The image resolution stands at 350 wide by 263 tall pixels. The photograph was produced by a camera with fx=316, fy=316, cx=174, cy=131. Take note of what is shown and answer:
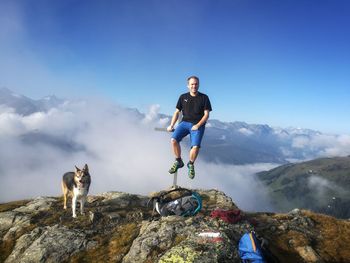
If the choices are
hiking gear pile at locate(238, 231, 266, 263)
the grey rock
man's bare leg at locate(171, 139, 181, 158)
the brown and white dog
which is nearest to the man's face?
man's bare leg at locate(171, 139, 181, 158)

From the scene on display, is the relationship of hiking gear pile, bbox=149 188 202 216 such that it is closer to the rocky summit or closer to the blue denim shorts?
the rocky summit

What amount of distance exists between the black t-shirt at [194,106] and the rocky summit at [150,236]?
531 cm

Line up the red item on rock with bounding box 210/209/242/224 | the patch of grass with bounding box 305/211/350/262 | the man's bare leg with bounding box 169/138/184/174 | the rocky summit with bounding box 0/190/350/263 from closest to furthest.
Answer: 1. the rocky summit with bounding box 0/190/350/263
2. the patch of grass with bounding box 305/211/350/262
3. the red item on rock with bounding box 210/209/242/224
4. the man's bare leg with bounding box 169/138/184/174

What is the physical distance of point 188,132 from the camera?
60.0 ft

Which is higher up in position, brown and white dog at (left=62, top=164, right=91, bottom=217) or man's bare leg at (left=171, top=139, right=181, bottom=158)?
man's bare leg at (left=171, top=139, right=181, bottom=158)

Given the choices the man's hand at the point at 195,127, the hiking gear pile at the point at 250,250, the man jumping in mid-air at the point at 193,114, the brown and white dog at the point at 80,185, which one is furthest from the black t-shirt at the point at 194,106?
the hiking gear pile at the point at 250,250

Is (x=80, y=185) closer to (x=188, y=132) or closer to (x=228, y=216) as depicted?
(x=188, y=132)

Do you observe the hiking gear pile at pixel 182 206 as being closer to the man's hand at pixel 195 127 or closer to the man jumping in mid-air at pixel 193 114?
the man jumping in mid-air at pixel 193 114

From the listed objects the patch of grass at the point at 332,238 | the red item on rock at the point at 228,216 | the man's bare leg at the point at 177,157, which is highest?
the man's bare leg at the point at 177,157

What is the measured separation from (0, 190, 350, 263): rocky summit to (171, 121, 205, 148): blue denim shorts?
157 inches

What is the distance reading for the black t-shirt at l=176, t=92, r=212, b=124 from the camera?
57.9 feet

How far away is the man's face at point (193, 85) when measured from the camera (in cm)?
1739

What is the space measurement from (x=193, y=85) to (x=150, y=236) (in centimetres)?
827

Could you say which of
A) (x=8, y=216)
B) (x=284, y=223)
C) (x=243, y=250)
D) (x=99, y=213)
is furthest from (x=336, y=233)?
(x=8, y=216)
